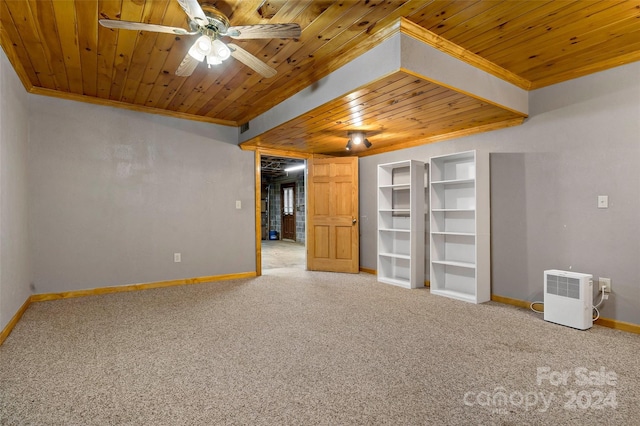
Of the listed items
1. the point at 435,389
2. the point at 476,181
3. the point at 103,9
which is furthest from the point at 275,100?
the point at 435,389

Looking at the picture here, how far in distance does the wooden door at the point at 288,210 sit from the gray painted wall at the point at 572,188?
7650 millimetres

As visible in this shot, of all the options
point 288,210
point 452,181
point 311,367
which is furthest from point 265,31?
point 288,210

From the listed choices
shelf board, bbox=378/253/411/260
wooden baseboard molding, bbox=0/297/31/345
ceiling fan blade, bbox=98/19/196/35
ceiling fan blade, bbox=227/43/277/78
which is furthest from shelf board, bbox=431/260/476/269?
wooden baseboard molding, bbox=0/297/31/345

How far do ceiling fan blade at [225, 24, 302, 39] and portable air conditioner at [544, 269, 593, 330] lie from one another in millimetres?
3005

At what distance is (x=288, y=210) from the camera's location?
11422 mm

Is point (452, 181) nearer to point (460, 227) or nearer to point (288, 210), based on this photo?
point (460, 227)

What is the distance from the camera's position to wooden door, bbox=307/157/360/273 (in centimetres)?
534

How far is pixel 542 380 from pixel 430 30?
2.43 metres

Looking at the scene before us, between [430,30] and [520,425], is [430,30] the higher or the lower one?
the higher one

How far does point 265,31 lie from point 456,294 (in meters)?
3.39

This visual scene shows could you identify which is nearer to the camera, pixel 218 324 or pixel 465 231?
pixel 218 324

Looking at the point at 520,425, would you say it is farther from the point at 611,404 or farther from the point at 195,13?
the point at 195,13

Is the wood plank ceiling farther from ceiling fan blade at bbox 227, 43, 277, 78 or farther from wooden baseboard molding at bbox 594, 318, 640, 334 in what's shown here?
wooden baseboard molding at bbox 594, 318, 640, 334

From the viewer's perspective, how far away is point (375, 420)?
1.54 meters
